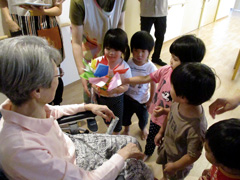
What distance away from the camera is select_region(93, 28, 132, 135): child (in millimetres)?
1290

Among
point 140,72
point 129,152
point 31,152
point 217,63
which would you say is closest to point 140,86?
point 140,72

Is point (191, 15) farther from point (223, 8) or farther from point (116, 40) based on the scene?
point (116, 40)

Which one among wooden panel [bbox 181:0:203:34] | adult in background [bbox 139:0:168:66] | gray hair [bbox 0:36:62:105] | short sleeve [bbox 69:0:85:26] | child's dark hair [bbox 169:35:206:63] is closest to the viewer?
gray hair [bbox 0:36:62:105]

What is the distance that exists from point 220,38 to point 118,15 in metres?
4.26

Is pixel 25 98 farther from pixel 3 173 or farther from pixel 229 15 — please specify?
pixel 229 15

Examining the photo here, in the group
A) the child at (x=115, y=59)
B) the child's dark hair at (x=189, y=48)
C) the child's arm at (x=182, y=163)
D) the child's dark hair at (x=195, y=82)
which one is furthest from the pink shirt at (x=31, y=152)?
the child's dark hair at (x=189, y=48)

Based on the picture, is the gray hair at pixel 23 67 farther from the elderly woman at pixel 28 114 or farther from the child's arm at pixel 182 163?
the child's arm at pixel 182 163

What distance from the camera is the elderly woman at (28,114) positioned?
1.96ft

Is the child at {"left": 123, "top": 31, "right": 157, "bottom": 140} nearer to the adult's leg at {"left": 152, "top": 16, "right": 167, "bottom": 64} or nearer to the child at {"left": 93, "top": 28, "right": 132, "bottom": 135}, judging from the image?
the child at {"left": 93, "top": 28, "right": 132, "bottom": 135}

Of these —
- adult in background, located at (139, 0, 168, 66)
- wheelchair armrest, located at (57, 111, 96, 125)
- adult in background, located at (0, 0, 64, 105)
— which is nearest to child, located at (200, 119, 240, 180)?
wheelchair armrest, located at (57, 111, 96, 125)

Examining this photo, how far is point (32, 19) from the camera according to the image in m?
1.60

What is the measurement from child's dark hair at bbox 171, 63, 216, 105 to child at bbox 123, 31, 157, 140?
58cm

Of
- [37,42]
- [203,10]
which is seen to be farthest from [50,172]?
[203,10]

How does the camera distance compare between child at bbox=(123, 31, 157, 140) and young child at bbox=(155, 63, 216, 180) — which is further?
child at bbox=(123, 31, 157, 140)
